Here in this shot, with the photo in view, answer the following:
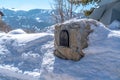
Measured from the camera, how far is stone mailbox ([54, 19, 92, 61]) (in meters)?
5.22

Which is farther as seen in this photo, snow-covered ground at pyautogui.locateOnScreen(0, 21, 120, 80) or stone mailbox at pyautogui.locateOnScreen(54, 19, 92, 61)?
stone mailbox at pyautogui.locateOnScreen(54, 19, 92, 61)

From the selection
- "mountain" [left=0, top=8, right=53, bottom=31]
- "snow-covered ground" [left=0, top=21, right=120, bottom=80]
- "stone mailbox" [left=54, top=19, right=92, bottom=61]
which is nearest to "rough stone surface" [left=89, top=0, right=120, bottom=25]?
"mountain" [left=0, top=8, right=53, bottom=31]

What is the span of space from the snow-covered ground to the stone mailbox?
0.31 ft

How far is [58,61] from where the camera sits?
5.36 m

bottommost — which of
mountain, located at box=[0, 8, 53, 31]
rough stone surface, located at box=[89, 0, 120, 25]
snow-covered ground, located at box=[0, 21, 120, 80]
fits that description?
mountain, located at box=[0, 8, 53, 31]

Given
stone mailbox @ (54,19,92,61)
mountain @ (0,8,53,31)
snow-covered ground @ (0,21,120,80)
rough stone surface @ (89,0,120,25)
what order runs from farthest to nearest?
mountain @ (0,8,53,31) → rough stone surface @ (89,0,120,25) → stone mailbox @ (54,19,92,61) → snow-covered ground @ (0,21,120,80)

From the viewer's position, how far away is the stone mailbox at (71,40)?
5.22m

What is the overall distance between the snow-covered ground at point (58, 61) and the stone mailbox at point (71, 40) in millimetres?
96

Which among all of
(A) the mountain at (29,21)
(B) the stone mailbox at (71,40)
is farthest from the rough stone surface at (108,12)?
(B) the stone mailbox at (71,40)

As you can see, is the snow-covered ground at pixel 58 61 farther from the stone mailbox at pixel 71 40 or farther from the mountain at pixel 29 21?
the mountain at pixel 29 21

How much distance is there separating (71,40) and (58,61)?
38 centimetres

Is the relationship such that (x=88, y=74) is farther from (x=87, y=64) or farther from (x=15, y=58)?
(x=15, y=58)

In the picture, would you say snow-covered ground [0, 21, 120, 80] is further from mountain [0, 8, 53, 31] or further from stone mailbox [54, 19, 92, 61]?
mountain [0, 8, 53, 31]

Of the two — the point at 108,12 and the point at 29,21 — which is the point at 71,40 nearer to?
the point at 108,12
